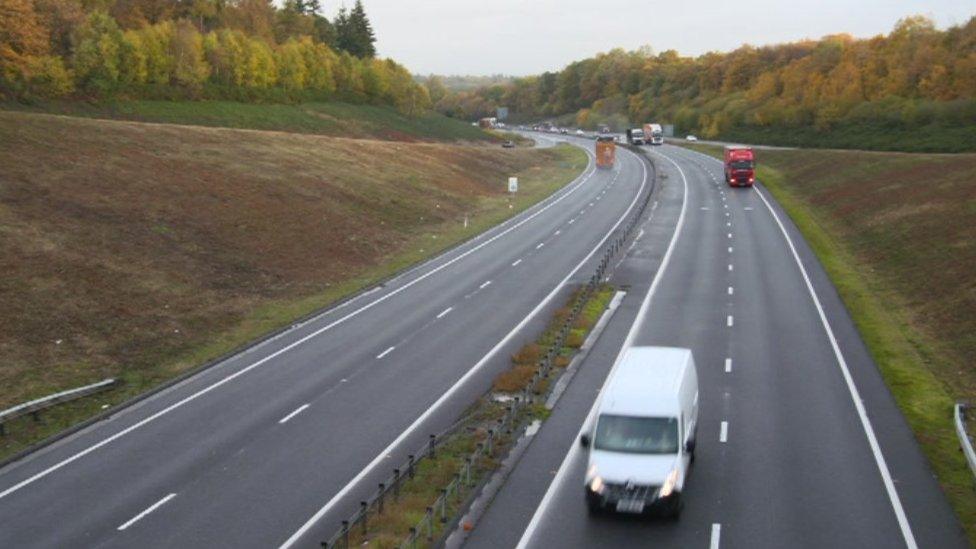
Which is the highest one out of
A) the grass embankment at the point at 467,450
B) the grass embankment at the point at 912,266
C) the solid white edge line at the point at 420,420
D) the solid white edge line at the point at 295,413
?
the grass embankment at the point at 912,266

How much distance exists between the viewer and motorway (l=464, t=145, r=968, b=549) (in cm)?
1755

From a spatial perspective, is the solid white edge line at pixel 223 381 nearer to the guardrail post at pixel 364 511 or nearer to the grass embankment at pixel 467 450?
the grass embankment at pixel 467 450

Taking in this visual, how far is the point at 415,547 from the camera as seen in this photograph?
16.8 metres

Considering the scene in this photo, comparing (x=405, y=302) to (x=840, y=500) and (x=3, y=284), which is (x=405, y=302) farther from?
(x=840, y=500)

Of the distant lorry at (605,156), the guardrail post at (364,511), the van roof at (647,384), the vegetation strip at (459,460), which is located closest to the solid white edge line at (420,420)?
the vegetation strip at (459,460)

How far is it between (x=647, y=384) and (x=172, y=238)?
100 feet

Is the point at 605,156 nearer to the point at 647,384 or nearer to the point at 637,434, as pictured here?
the point at 647,384

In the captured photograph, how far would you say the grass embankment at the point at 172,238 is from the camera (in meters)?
30.9

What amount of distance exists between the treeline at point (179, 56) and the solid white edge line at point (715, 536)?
72.0 m

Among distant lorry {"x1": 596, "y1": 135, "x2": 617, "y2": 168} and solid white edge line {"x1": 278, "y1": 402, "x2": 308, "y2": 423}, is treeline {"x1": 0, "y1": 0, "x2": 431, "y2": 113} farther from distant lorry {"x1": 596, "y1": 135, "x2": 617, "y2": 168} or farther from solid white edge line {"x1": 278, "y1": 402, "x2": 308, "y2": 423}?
solid white edge line {"x1": 278, "y1": 402, "x2": 308, "y2": 423}

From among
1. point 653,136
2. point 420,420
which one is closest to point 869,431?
point 420,420

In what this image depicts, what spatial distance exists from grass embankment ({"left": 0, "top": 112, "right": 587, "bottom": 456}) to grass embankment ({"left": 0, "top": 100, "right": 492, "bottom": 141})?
58.9 feet

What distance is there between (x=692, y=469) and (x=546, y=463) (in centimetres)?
317

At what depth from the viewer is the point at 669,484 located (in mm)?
17641
